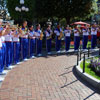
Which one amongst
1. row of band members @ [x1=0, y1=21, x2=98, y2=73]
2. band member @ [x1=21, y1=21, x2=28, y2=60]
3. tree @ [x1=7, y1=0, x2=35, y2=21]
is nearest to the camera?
row of band members @ [x1=0, y1=21, x2=98, y2=73]

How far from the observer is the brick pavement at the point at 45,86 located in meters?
5.39

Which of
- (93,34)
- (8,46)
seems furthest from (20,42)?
(93,34)

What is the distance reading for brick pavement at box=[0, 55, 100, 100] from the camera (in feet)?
17.7

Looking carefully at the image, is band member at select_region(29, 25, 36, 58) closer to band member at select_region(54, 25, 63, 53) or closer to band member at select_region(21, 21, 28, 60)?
band member at select_region(21, 21, 28, 60)

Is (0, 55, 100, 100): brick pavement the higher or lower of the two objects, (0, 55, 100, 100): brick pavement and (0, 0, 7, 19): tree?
the lower

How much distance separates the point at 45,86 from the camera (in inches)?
247

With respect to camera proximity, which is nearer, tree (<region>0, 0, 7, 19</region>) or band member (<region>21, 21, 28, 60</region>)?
band member (<region>21, 21, 28, 60</region>)

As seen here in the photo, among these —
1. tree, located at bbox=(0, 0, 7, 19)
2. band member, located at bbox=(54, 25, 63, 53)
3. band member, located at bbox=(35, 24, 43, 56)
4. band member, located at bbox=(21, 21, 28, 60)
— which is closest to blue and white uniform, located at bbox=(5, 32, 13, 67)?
band member, located at bbox=(21, 21, 28, 60)

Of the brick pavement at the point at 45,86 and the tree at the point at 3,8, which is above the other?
the tree at the point at 3,8

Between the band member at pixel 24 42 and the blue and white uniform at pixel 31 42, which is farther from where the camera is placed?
the blue and white uniform at pixel 31 42

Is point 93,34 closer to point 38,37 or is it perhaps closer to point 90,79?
point 38,37

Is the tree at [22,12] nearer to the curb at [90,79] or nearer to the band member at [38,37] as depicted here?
the band member at [38,37]

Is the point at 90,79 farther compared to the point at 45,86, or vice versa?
the point at 90,79

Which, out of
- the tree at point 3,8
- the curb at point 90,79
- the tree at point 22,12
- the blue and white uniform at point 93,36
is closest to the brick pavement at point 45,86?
the curb at point 90,79
